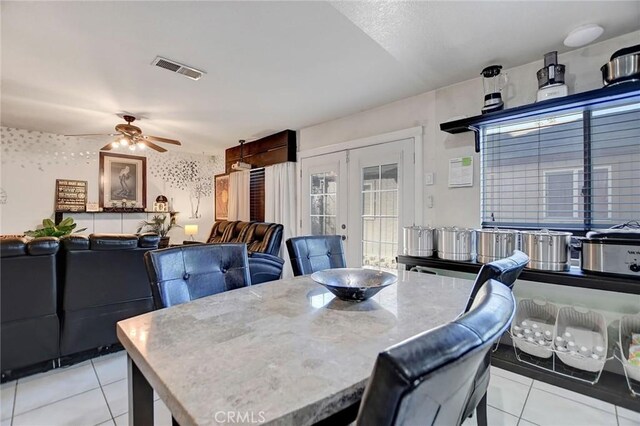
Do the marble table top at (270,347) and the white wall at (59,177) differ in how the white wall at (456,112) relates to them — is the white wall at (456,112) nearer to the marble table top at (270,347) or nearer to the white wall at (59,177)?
the marble table top at (270,347)

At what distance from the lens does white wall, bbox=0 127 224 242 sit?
4.60 metres

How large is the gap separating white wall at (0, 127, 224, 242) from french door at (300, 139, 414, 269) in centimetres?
329

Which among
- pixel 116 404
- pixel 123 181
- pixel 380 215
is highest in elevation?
pixel 123 181

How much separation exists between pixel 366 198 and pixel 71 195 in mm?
4820

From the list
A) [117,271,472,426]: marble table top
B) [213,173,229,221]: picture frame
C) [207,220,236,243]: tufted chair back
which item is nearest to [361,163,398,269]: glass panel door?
[117,271,472,426]: marble table top

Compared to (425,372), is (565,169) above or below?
above

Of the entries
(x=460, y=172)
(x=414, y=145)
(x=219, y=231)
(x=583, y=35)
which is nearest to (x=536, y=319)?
(x=460, y=172)

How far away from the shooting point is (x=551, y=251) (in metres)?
2.04

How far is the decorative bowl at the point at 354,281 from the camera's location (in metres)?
1.22

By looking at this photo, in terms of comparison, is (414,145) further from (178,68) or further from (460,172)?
(178,68)

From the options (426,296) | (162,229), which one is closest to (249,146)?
(162,229)

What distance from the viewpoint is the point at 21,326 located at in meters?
2.08

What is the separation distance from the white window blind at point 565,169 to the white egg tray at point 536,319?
62 cm
